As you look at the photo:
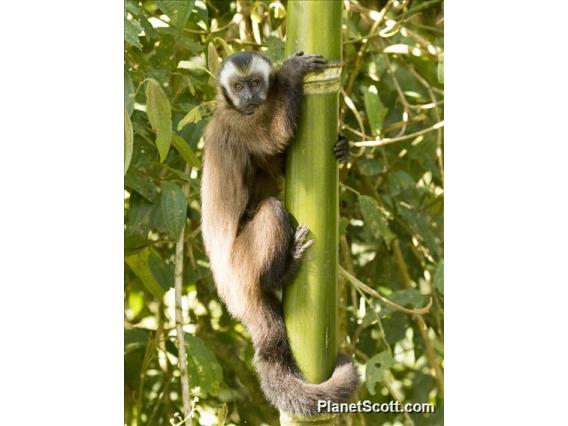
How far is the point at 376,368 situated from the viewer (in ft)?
13.5

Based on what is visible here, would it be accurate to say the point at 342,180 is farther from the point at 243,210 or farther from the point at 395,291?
the point at 243,210

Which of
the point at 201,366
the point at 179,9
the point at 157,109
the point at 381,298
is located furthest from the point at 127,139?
the point at 381,298

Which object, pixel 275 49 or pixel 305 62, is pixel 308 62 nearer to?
pixel 305 62

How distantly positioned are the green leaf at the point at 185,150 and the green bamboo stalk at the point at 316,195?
2.89ft

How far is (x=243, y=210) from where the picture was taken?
4121 mm

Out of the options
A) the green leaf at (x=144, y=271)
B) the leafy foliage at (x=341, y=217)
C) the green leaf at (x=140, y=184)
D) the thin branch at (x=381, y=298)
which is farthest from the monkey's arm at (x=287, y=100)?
the green leaf at (x=144, y=271)

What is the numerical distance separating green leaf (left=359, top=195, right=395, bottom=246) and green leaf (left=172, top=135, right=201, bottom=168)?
855 mm

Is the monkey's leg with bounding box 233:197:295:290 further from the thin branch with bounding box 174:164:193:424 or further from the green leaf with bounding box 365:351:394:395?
the green leaf with bounding box 365:351:394:395

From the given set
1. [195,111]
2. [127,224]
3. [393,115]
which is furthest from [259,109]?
[393,115]

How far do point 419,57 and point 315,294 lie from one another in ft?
6.15

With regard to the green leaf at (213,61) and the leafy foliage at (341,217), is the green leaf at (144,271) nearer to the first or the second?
the leafy foliage at (341,217)

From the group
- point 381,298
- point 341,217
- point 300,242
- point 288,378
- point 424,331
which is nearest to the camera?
point 300,242

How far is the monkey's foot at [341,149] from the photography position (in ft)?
11.9

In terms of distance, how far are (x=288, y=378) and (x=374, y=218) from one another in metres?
1.21
